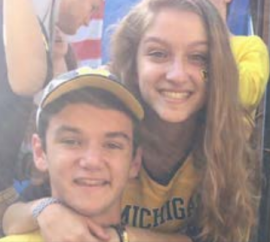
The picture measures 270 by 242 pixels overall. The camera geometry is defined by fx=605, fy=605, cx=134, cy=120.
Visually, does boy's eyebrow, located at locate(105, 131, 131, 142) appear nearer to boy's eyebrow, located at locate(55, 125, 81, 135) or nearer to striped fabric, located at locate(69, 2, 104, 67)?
boy's eyebrow, located at locate(55, 125, 81, 135)

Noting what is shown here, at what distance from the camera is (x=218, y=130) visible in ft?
4.31

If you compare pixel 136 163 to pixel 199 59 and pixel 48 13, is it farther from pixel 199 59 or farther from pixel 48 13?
pixel 48 13

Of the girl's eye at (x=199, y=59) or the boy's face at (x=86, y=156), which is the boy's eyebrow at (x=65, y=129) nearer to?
the boy's face at (x=86, y=156)

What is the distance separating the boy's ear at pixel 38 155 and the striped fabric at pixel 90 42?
0.62 ft

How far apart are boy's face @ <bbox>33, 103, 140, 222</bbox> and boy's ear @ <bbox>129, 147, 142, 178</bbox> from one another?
0.12 feet

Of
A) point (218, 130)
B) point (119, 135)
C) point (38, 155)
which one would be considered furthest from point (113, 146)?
point (218, 130)

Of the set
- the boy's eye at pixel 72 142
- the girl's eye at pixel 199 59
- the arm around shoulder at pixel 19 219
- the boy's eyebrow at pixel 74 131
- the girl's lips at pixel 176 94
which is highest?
the girl's eye at pixel 199 59

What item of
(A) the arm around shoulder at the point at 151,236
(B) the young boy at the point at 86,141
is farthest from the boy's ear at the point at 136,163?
(A) the arm around shoulder at the point at 151,236

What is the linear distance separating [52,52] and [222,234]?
1.81 ft

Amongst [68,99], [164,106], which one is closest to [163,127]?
[164,106]

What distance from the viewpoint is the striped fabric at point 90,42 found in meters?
1.26

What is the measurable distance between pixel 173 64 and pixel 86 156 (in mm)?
255

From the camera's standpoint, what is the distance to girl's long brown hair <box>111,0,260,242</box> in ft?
4.09

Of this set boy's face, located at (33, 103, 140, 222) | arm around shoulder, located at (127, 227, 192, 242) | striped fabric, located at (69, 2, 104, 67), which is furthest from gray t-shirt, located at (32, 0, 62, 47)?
arm around shoulder, located at (127, 227, 192, 242)
